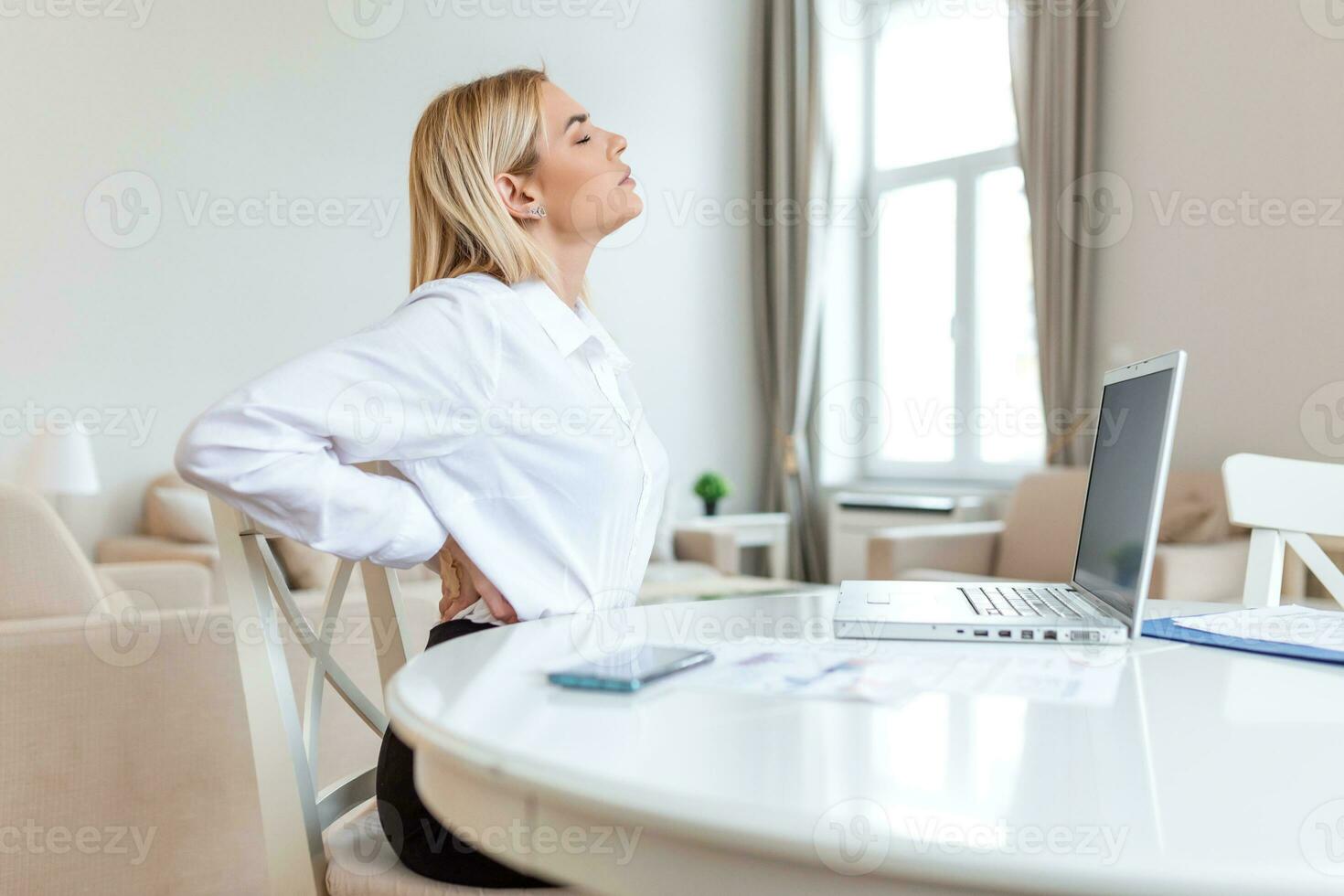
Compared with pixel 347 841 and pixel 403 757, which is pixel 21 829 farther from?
pixel 403 757

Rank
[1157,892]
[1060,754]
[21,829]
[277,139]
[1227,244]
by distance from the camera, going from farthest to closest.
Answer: [277,139]
[1227,244]
[21,829]
[1060,754]
[1157,892]

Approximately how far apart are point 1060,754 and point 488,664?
0.48 metres

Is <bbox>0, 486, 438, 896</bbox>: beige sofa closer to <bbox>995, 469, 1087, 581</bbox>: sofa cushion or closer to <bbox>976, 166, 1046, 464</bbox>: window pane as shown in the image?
<bbox>995, 469, 1087, 581</bbox>: sofa cushion

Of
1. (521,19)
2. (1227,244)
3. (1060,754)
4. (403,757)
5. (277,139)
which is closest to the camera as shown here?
(1060,754)

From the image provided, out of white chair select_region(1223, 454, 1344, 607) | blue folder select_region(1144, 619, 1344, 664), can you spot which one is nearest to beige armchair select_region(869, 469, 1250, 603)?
white chair select_region(1223, 454, 1344, 607)

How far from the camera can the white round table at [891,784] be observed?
→ 0.55 meters

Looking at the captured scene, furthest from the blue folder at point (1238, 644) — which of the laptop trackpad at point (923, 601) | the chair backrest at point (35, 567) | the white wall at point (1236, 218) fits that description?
the white wall at point (1236, 218)

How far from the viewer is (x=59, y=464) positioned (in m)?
3.84

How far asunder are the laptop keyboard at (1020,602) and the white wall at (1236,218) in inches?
118

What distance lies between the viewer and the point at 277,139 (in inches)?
183

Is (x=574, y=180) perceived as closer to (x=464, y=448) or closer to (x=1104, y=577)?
(x=464, y=448)

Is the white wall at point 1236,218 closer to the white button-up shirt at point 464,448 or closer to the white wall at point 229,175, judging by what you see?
the white wall at point 229,175

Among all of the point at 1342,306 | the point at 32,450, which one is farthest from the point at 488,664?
the point at 1342,306

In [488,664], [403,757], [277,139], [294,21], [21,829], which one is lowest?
[21,829]
